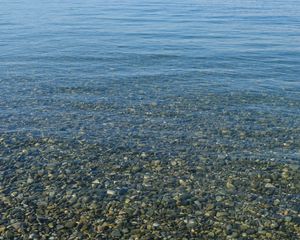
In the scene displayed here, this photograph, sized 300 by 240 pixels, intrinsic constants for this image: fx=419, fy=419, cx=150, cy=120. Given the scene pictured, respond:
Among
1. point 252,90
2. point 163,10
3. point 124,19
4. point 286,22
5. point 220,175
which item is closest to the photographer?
point 220,175

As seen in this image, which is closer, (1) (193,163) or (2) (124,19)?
(1) (193,163)

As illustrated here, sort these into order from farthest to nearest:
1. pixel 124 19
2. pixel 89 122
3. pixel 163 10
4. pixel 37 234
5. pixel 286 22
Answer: pixel 163 10
pixel 124 19
pixel 286 22
pixel 89 122
pixel 37 234

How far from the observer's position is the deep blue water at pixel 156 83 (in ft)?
55.4

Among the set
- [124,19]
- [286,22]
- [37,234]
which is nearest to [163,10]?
[124,19]

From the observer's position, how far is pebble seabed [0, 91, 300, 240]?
1089 cm

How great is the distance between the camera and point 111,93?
71.8 feet

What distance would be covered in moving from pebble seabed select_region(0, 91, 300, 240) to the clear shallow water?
0.04 m

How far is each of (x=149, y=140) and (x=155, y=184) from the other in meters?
3.39

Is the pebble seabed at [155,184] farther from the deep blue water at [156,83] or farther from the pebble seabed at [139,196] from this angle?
the deep blue water at [156,83]

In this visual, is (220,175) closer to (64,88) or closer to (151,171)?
(151,171)

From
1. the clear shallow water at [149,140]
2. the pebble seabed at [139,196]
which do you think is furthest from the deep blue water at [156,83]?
the pebble seabed at [139,196]

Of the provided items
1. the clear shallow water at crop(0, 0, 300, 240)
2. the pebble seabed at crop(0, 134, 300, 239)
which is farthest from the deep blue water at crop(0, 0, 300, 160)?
the pebble seabed at crop(0, 134, 300, 239)

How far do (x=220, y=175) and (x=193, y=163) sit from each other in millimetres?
1183

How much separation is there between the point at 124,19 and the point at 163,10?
1116 centimetres
